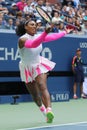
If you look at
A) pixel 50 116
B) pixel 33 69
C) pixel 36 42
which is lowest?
pixel 50 116

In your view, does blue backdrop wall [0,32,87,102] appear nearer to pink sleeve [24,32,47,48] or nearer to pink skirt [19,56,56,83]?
pink skirt [19,56,56,83]

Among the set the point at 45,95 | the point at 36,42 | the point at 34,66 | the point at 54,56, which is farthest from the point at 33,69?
the point at 54,56

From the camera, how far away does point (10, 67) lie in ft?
43.9

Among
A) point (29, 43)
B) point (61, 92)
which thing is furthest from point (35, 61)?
point (61, 92)

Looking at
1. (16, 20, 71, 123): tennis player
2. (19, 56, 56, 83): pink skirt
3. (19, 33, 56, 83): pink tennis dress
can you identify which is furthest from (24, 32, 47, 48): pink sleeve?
(19, 56, 56, 83): pink skirt

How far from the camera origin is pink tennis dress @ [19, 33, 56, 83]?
7812 millimetres

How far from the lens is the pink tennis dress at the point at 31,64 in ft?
25.6

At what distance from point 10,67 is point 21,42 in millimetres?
5825

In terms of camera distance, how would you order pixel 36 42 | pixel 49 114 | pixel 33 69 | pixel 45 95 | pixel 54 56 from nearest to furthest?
pixel 36 42 → pixel 49 114 → pixel 45 95 → pixel 33 69 → pixel 54 56

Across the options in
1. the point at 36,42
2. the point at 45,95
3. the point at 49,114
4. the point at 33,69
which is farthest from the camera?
the point at 33,69

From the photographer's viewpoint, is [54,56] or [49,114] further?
[54,56]

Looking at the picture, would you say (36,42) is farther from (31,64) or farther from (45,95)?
(45,95)

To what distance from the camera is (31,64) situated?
7934 millimetres

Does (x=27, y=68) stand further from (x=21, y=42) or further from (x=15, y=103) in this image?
(x=15, y=103)
